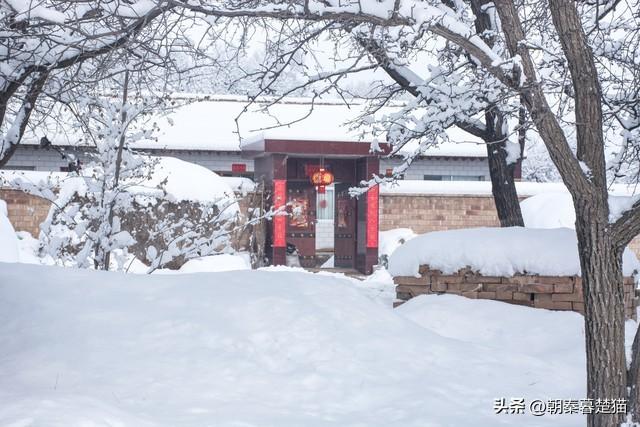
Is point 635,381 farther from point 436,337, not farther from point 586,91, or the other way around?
point 436,337

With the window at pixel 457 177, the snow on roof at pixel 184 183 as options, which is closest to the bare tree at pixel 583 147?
the snow on roof at pixel 184 183

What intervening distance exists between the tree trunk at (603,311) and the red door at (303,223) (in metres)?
14.3

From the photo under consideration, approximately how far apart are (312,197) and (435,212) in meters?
3.38

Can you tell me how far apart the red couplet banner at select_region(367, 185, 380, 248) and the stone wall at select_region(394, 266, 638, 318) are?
9.15 metres

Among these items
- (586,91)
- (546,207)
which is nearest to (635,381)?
(586,91)

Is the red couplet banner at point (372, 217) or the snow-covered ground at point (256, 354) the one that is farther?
the red couplet banner at point (372, 217)

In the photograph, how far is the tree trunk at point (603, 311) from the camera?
440 cm

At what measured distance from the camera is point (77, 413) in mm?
4062

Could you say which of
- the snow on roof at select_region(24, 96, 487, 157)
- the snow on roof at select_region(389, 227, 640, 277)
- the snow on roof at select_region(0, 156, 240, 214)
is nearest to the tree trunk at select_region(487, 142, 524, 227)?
the snow on roof at select_region(389, 227, 640, 277)

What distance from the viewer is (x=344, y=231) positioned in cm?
1905

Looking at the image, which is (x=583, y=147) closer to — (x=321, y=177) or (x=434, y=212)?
(x=321, y=177)

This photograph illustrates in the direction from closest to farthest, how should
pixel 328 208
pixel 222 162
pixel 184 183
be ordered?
pixel 184 183, pixel 222 162, pixel 328 208

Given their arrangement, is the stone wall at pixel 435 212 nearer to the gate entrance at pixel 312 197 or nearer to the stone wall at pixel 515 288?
the gate entrance at pixel 312 197

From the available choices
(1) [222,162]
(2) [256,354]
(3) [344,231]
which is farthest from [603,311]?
(1) [222,162]
